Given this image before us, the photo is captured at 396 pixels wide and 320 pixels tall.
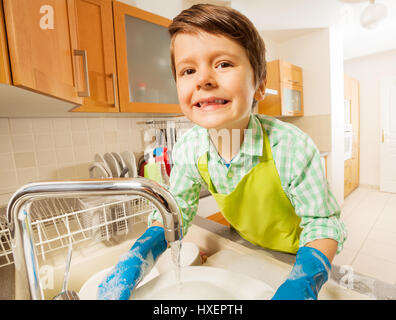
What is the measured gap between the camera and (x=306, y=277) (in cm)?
37

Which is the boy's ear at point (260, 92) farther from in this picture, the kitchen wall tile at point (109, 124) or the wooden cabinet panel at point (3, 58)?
the kitchen wall tile at point (109, 124)

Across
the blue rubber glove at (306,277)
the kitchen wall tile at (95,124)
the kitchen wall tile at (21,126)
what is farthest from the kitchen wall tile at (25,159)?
the blue rubber glove at (306,277)

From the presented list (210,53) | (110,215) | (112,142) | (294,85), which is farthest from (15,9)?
(294,85)

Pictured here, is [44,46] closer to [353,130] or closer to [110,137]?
[110,137]

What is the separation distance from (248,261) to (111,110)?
94cm

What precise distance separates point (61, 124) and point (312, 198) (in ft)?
4.09

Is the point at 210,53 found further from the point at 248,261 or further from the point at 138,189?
the point at 248,261

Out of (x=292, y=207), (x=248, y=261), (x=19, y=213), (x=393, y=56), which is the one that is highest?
(x=393, y=56)

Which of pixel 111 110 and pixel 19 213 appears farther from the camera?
pixel 111 110

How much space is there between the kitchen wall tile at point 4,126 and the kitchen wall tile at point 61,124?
7.3 inches

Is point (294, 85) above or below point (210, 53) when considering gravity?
above

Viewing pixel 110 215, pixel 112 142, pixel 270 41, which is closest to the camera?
pixel 110 215

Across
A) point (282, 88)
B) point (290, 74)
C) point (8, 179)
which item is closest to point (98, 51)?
point (8, 179)
